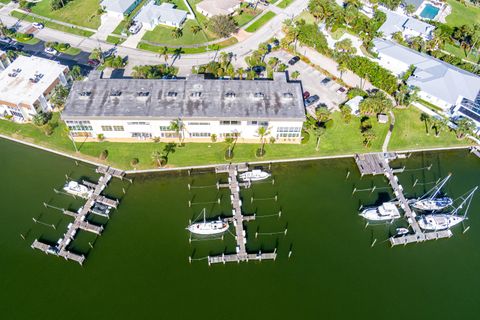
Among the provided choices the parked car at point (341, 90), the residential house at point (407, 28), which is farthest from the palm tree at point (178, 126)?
the residential house at point (407, 28)

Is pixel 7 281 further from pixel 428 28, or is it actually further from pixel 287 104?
pixel 428 28

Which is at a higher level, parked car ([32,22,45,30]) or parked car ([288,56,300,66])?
parked car ([32,22,45,30])

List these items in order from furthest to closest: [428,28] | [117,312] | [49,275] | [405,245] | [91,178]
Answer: [428,28], [91,178], [405,245], [49,275], [117,312]

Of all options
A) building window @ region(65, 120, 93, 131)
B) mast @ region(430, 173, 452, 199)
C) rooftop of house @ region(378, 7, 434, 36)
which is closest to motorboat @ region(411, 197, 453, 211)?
mast @ region(430, 173, 452, 199)

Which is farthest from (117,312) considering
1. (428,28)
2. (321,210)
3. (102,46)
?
(428,28)

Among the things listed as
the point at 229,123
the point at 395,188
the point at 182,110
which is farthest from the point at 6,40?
the point at 395,188

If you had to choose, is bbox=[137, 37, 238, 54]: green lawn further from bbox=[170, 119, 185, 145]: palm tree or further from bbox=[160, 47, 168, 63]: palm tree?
bbox=[170, 119, 185, 145]: palm tree
